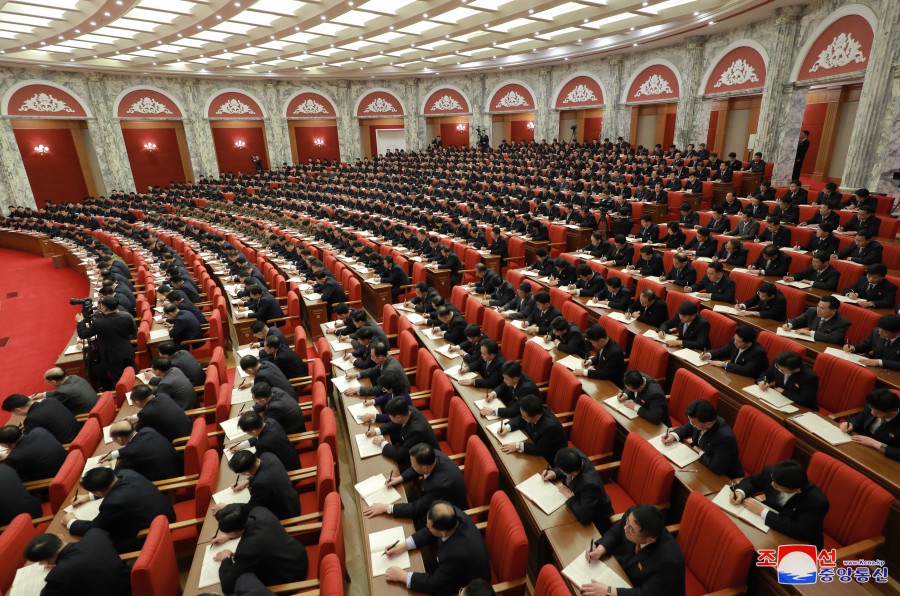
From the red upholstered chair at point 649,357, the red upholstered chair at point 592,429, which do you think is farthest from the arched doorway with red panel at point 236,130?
the red upholstered chair at point 592,429

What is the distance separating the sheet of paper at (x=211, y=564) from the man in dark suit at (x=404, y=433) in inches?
48.0

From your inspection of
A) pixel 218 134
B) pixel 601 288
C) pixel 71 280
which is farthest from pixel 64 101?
pixel 601 288

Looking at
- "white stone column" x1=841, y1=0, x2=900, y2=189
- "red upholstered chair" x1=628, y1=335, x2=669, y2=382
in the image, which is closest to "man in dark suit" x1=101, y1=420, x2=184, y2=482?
"red upholstered chair" x1=628, y1=335, x2=669, y2=382

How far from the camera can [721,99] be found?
51.0 feet

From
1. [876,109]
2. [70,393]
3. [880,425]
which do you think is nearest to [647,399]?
[880,425]

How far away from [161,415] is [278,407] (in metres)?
1.11

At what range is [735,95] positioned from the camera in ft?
45.8

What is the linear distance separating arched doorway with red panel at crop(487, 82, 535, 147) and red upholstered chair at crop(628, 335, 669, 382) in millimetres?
19621

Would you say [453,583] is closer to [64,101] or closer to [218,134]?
[64,101]

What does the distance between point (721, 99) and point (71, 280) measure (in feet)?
65.4

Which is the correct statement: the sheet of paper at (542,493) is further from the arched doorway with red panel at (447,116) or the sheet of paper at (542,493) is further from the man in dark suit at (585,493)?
the arched doorway with red panel at (447,116)

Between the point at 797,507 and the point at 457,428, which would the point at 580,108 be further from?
the point at 797,507

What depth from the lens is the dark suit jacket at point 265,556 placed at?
9.17 ft

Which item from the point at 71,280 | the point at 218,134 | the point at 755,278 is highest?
the point at 218,134
